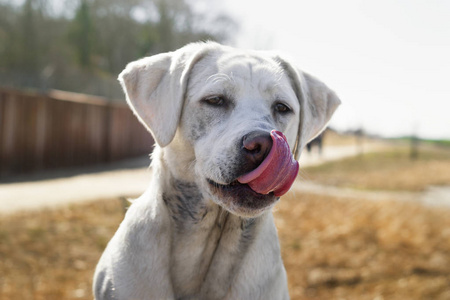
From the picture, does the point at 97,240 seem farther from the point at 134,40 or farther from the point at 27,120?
the point at 134,40

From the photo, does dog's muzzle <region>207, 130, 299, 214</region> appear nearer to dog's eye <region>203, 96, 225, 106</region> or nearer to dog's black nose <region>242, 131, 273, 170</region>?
dog's black nose <region>242, 131, 273, 170</region>

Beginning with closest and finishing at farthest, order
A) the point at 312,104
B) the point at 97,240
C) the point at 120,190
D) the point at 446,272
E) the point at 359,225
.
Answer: the point at 312,104 < the point at 446,272 < the point at 97,240 < the point at 359,225 < the point at 120,190

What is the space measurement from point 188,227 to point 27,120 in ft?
38.8

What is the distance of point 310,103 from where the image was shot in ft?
9.95

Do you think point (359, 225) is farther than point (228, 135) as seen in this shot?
Yes

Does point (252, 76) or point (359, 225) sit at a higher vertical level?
point (252, 76)

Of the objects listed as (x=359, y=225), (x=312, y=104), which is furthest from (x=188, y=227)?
(x=359, y=225)

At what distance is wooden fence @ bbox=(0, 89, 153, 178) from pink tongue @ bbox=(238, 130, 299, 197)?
11.6 meters

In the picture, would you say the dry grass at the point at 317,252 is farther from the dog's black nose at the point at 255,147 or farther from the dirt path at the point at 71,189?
the dog's black nose at the point at 255,147

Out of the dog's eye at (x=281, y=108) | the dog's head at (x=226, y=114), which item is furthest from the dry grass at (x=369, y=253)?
the dog's eye at (x=281, y=108)

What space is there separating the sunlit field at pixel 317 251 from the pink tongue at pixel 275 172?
1.51 metres

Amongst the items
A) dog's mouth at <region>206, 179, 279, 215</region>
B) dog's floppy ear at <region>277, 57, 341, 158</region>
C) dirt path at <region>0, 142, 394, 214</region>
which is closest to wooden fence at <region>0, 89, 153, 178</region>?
dirt path at <region>0, 142, 394, 214</region>

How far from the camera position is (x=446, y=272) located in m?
5.05

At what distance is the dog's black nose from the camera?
2080 millimetres
